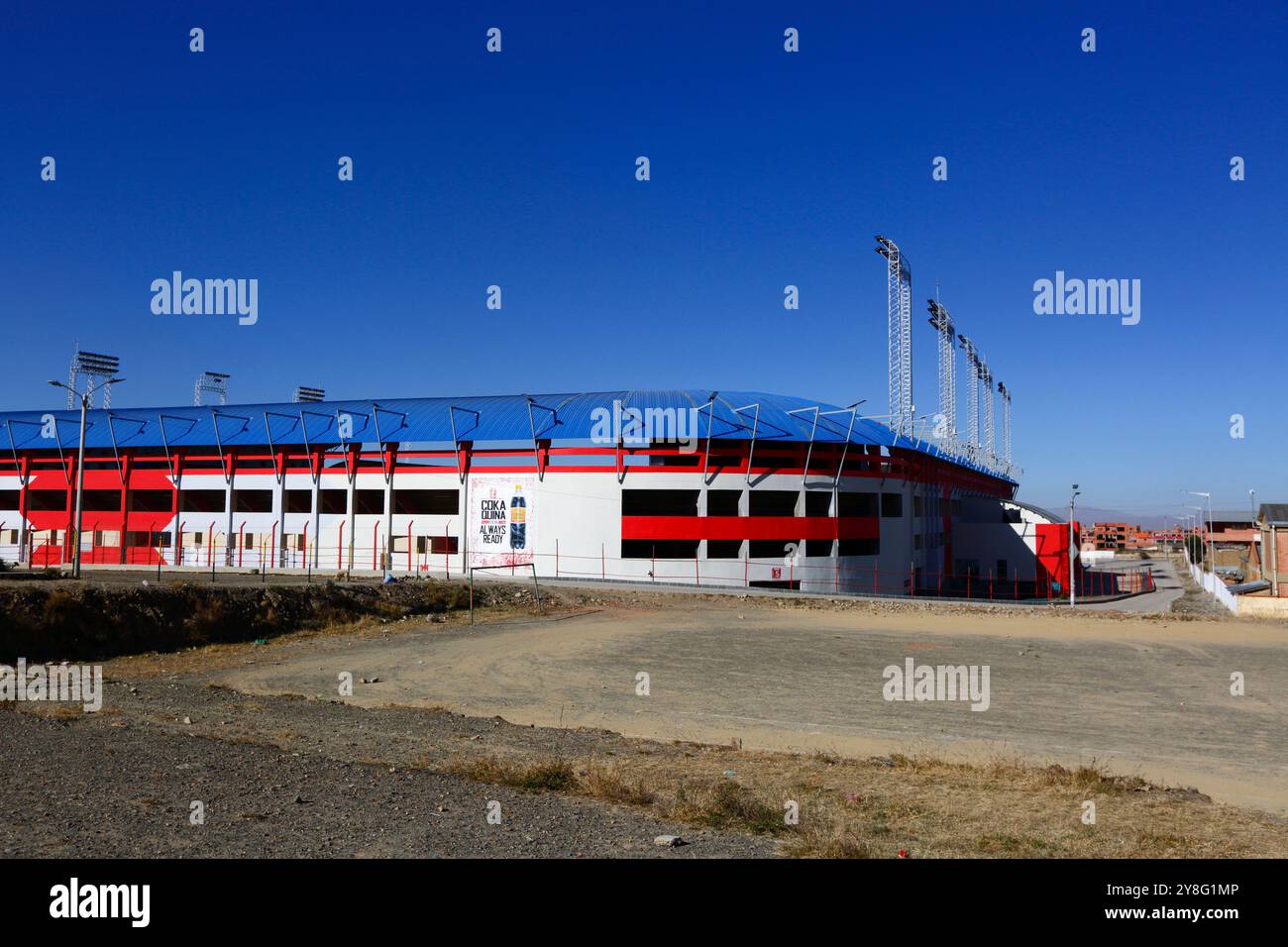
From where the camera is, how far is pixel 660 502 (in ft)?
159

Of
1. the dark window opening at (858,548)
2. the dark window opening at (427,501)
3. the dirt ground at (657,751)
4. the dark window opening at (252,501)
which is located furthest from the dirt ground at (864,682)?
the dark window opening at (252,501)

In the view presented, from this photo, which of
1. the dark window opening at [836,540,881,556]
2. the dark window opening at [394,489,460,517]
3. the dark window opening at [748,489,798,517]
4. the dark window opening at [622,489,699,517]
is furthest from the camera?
the dark window opening at [394,489,460,517]

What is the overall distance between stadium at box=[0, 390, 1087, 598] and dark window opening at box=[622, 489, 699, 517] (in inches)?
3.3

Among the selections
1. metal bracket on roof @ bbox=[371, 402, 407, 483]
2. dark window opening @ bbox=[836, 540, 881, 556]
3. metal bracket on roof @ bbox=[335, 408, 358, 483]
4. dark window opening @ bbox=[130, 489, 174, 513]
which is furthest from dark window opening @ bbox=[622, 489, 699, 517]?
dark window opening @ bbox=[130, 489, 174, 513]

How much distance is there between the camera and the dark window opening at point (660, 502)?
1911 inches

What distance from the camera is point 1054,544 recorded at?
205 ft

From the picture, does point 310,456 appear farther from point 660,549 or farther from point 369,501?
point 660,549

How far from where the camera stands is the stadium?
48.5 meters

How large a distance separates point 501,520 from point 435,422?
869cm

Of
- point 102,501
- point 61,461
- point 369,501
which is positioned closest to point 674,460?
point 369,501

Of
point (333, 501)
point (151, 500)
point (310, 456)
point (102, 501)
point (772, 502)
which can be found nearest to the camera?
point (772, 502)

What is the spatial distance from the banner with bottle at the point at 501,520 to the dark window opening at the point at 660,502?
5.77m

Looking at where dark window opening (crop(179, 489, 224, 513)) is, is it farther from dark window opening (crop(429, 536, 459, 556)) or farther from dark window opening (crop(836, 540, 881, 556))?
dark window opening (crop(836, 540, 881, 556))
